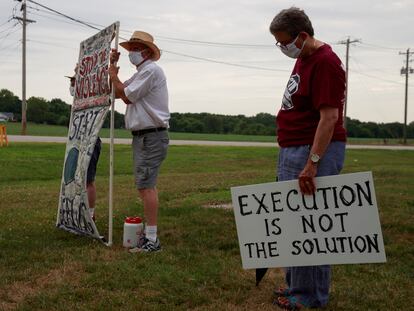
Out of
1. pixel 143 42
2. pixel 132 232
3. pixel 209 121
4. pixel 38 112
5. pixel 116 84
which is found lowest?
pixel 132 232

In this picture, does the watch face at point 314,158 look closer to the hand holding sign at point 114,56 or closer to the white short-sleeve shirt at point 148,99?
the white short-sleeve shirt at point 148,99

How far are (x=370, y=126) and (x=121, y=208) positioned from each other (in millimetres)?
76784

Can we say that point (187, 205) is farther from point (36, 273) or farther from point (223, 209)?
point (36, 273)

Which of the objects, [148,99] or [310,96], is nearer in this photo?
[310,96]

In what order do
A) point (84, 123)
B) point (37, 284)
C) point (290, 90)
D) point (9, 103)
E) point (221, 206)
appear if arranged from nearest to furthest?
1. point (290, 90)
2. point (37, 284)
3. point (84, 123)
4. point (221, 206)
5. point (9, 103)

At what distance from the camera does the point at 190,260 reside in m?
4.87

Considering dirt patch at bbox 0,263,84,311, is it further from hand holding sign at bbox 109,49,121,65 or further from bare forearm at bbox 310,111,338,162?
bare forearm at bbox 310,111,338,162

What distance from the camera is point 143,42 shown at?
16.8 feet

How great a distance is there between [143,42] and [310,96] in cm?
223

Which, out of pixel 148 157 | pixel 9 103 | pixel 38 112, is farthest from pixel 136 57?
pixel 9 103

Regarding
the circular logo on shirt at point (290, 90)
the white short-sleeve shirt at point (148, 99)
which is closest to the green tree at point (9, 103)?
the white short-sleeve shirt at point (148, 99)

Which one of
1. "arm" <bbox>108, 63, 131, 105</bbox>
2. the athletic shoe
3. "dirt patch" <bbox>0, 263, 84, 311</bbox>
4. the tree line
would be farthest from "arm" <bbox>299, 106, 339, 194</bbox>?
the tree line

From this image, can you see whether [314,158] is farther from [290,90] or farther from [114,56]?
[114,56]

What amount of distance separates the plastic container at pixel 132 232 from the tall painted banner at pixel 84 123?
285mm
